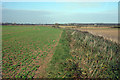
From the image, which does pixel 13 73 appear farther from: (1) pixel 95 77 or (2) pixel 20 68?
(1) pixel 95 77

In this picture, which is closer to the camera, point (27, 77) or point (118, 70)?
point (27, 77)

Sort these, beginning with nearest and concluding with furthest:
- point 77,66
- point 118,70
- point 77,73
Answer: point 77,73 < point 118,70 < point 77,66

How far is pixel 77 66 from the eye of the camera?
6957 mm

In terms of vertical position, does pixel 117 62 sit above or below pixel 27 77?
above

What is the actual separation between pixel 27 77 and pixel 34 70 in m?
1.05

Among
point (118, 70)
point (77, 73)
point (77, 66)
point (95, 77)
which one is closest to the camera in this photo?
point (95, 77)

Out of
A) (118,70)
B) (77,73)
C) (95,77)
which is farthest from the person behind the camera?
(118,70)

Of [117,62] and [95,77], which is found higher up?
[117,62]

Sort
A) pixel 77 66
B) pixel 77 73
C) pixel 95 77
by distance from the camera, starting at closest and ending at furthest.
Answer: pixel 95 77 → pixel 77 73 → pixel 77 66

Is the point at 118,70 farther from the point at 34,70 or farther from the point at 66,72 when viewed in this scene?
the point at 34,70

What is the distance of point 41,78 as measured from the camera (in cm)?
592

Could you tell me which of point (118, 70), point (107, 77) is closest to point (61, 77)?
point (107, 77)

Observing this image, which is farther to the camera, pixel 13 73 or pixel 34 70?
pixel 34 70

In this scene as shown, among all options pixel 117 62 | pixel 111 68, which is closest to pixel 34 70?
pixel 111 68
